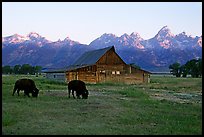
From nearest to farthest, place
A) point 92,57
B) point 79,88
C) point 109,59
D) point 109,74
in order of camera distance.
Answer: point 79,88 < point 109,74 < point 109,59 < point 92,57

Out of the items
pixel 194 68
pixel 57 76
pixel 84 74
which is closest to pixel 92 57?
pixel 84 74

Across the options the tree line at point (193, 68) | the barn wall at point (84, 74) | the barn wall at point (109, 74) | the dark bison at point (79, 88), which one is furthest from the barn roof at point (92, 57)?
the tree line at point (193, 68)

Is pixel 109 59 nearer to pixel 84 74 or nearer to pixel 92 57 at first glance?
pixel 92 57

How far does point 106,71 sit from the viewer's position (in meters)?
57.0

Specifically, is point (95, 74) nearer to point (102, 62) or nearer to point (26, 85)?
point (102, 62)

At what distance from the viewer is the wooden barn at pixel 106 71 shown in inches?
2148

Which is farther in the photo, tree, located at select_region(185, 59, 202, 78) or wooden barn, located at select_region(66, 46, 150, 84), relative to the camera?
tree, located at select_region(185, 59, 202, 78)

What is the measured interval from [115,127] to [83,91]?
11823 millimetres

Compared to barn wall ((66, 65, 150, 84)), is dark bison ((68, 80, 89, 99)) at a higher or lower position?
lower

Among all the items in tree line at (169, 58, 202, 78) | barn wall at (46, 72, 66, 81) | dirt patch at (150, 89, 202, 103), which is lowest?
dirt patch at (150, 89, 202, 103)

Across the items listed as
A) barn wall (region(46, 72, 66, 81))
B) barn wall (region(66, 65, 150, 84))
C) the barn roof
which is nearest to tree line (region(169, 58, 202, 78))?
barn wall (region(66, 65, 150, 84))

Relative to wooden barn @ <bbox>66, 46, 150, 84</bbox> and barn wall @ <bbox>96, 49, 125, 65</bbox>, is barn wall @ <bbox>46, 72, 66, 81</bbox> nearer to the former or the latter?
wooden barn @ <bbox>66, 46, 150, 84</bbox>

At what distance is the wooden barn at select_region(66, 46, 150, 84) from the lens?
5456cm

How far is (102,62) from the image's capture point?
57.2 m
